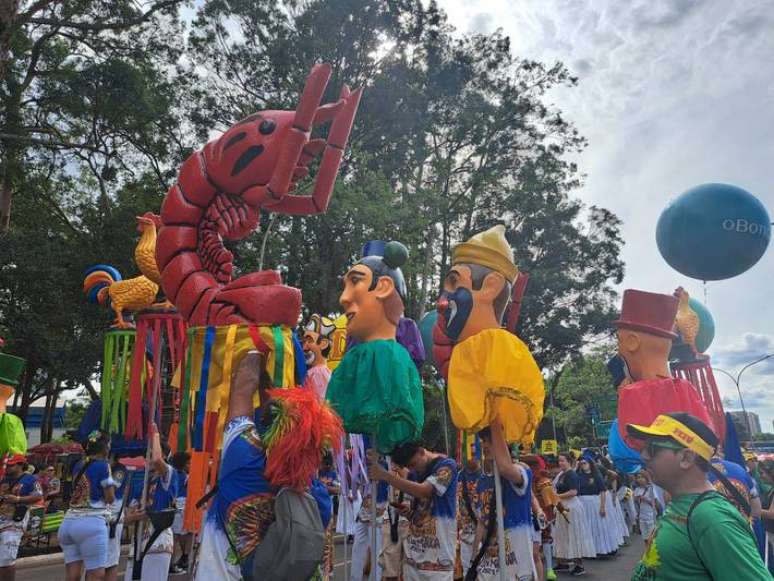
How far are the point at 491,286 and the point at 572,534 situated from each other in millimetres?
6538

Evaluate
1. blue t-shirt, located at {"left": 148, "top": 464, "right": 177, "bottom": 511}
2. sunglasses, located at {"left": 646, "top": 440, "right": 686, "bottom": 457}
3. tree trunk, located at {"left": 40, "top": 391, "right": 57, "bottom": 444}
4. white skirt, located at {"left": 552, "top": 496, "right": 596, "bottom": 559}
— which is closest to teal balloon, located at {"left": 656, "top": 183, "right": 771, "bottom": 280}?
sunglasses, located at {"left": 646, "top": 440, "right": 686, "bottom": 457}

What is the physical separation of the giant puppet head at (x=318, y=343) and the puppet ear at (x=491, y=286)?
342 cm

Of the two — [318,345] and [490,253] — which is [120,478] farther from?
[490,253]

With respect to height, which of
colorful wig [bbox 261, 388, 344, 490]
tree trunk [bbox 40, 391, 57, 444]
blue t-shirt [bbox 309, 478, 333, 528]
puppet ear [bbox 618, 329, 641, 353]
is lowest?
blue t-shirt [bbox 309, 478, 333, 528]

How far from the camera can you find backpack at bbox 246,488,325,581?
2270mm

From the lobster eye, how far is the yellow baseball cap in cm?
301

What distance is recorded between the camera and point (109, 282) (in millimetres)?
6961

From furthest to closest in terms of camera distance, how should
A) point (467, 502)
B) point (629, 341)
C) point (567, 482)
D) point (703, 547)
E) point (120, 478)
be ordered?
point (567, 482) < point (120, 478) < point (629, 341) < point (467, 502) < point (703, 547)

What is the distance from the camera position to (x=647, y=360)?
4.87m

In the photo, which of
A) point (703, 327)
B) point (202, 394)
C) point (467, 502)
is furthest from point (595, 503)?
point (202, 394)

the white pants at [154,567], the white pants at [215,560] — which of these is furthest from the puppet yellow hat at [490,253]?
the white pants at [154,567]

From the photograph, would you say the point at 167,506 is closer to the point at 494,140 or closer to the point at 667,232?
the point at 667,232

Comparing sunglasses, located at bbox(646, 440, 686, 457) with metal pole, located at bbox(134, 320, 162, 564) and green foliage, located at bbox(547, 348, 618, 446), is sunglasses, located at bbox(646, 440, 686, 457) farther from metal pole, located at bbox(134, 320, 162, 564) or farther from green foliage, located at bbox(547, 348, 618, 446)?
green foliage, located at bbox(547, 348, 618, 446)

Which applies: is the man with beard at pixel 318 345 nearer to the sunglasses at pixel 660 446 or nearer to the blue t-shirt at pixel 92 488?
the blue t-shirt at pixel 92 488
